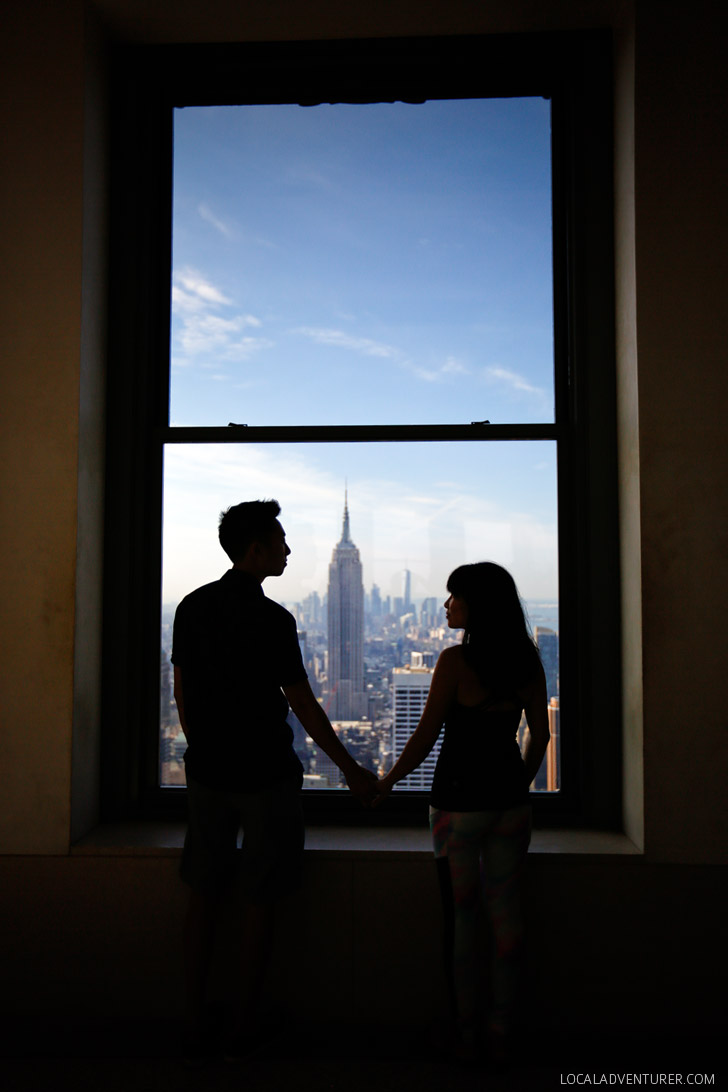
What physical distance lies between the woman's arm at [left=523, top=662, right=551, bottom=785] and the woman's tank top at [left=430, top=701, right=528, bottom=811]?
70 millimetres

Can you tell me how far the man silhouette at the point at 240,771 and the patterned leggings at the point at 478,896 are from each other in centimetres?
46

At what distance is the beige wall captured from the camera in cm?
221

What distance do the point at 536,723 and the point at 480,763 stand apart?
0.83ft

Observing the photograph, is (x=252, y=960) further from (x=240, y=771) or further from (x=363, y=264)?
(x=363, y=264)

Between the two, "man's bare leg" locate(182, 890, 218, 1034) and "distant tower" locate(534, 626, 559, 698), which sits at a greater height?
"distant tower" locate(534, 626, 559, 698)

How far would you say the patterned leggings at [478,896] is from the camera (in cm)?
195

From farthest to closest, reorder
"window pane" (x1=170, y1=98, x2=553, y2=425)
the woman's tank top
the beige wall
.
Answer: "window pane" (x1=170, y1=98, x2=553, y2=425)
the beige wall
the woman's tank top

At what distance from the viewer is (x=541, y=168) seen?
2.71 metres

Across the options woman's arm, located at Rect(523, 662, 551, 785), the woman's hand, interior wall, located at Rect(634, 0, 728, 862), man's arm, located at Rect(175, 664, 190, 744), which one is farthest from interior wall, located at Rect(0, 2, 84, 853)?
interior wall, located at Rect(634, 0, 728, 862)

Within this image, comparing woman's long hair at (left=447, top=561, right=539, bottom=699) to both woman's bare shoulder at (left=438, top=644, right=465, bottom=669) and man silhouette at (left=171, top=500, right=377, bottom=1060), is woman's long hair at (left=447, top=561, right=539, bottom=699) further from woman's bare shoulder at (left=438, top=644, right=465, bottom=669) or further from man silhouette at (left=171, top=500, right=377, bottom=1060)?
man silhouette at (left=171, top=500, right=377, bottom=1060)

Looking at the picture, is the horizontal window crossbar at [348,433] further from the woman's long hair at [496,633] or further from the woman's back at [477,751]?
the woman's back at [477,751]

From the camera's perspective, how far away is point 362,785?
7.25 ft

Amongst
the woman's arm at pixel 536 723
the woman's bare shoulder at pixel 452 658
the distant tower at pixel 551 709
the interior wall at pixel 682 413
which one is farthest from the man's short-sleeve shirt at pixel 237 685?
the interior wall at pixel 682 413

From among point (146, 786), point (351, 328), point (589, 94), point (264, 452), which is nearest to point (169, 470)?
point (264, 452)
